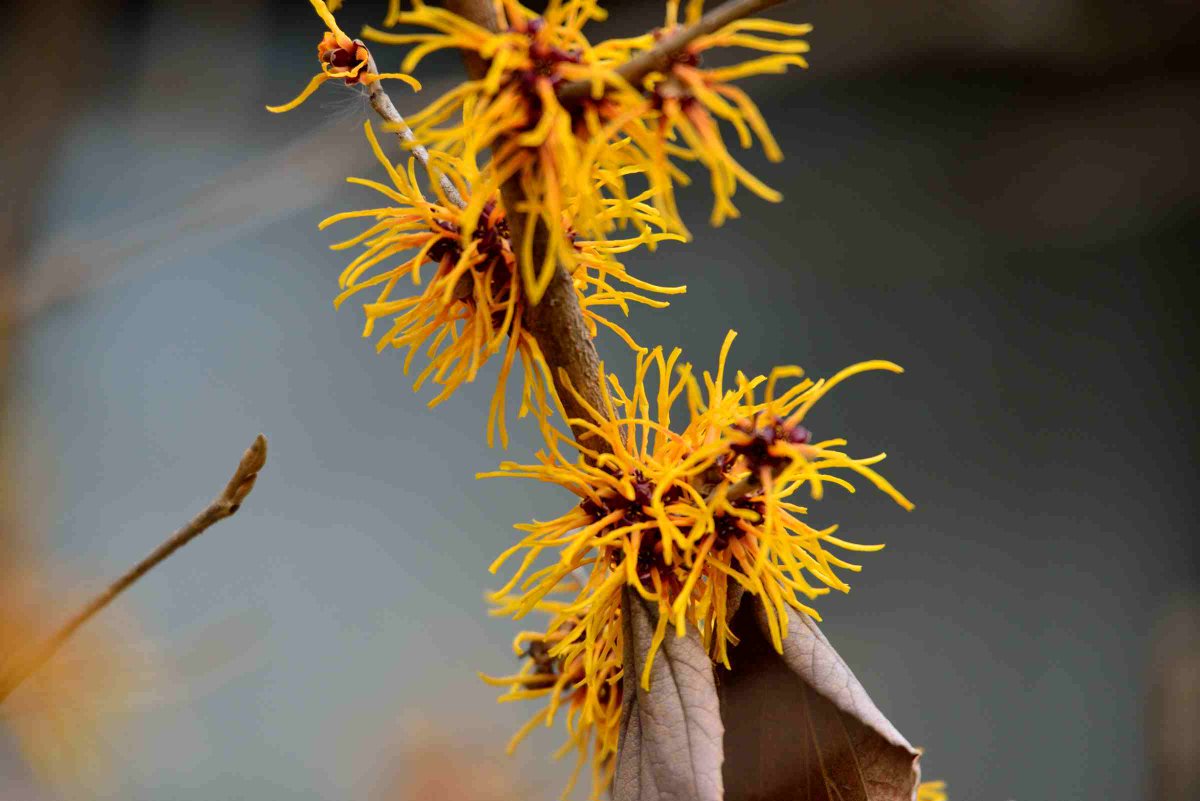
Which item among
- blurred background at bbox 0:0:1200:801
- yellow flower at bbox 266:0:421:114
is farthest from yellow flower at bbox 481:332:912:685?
blurred background at bbox 0:0:1200:801

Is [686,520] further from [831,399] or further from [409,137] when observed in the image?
[831,399]

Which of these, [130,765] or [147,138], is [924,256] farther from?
[130,765]

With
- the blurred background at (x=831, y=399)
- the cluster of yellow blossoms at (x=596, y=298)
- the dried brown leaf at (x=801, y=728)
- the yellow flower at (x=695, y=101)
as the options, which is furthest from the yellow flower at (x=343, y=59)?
the blurred background at (x=831, y=399)

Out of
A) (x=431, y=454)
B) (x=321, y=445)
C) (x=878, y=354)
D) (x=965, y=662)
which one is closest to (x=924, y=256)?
(x=878, y=354)

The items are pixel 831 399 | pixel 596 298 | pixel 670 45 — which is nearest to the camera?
pixel 670 45

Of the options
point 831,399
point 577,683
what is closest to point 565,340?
point 577,683

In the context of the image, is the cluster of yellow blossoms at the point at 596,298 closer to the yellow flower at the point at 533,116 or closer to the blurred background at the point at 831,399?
the yellow flower at the point at 533,116
